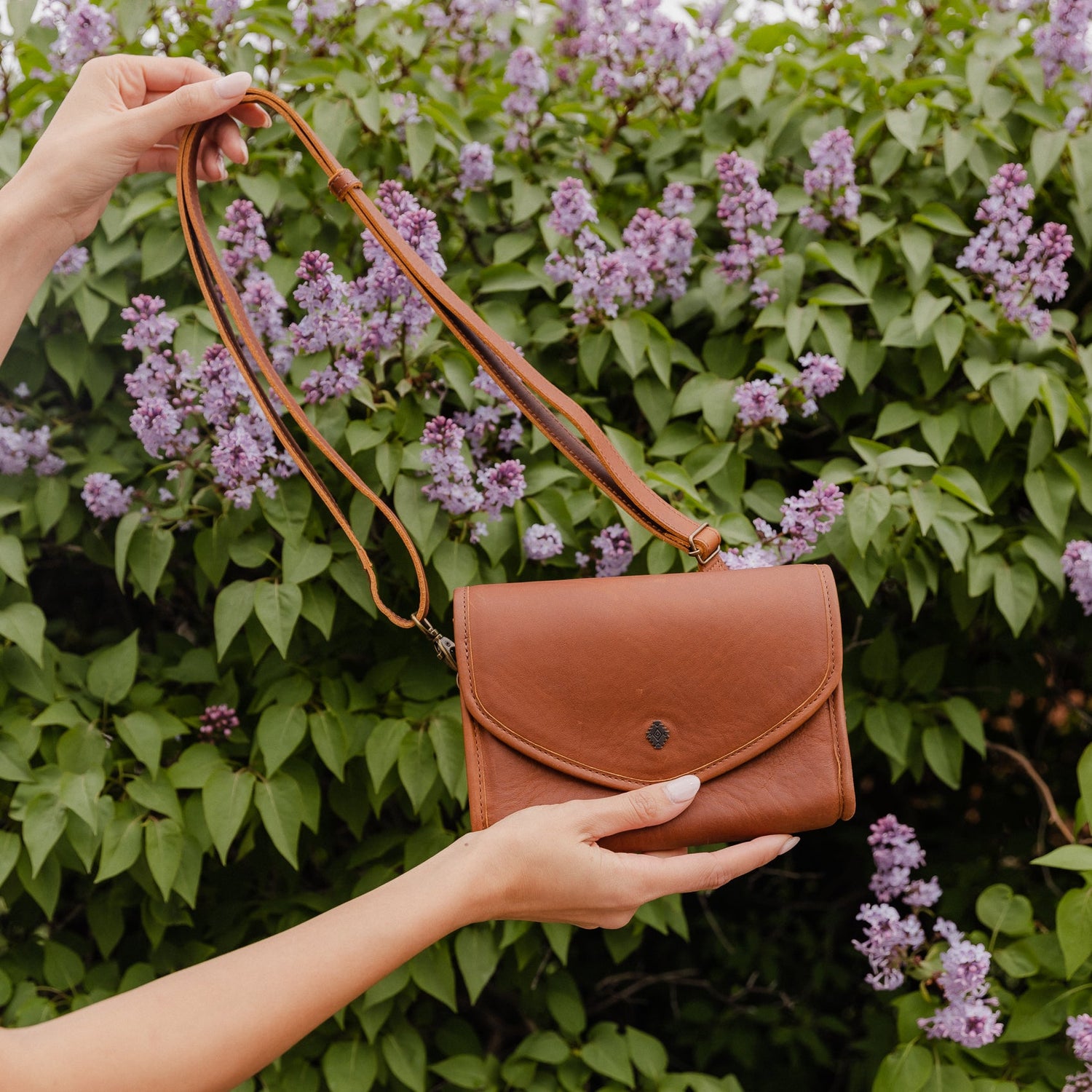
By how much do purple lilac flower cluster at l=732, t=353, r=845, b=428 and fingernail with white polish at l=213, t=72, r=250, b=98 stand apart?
958 mm

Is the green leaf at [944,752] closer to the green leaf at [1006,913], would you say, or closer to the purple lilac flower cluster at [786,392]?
the green leaf at [1006,913]

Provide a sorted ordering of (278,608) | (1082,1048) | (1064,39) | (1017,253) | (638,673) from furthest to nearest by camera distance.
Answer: (1064,39)
(1017,253)
(278,608)
(1082,1048)
(638,673)

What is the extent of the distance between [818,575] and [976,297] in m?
1.05

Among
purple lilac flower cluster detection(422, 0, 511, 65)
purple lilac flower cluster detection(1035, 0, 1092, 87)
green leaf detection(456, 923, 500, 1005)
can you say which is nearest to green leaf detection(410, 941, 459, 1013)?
green leaf detection(456, 923, 500, 1005)

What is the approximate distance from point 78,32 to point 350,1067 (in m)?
2.02

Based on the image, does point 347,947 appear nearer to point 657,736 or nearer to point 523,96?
point 657,736

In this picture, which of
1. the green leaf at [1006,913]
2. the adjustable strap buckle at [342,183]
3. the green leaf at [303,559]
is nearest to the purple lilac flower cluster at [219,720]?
the green leaf at [303,559]

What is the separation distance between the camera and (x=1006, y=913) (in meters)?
1.81

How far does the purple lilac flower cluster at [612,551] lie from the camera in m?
1.66

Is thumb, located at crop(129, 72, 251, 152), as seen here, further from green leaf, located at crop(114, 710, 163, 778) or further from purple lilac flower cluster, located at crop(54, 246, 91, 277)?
green leaf, located at crop(114, 710, 163, 778)

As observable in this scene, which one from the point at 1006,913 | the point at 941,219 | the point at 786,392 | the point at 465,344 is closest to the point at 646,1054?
the point at 1006,913

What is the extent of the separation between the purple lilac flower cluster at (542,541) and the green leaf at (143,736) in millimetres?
742

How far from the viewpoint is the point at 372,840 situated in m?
1.91

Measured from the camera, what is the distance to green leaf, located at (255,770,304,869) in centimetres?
167
